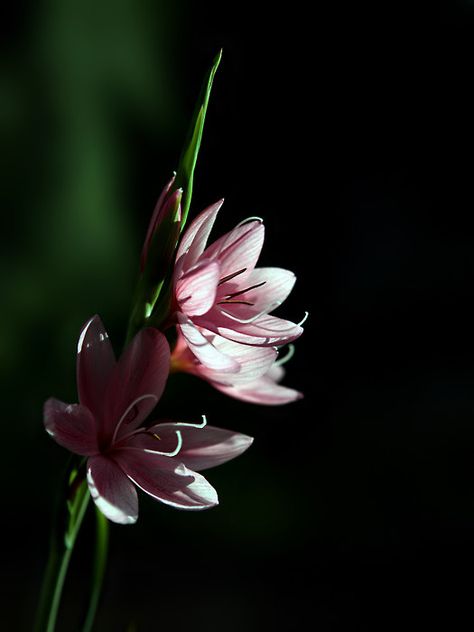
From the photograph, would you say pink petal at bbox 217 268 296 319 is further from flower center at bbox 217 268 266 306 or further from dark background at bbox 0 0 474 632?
dark background at bbox 0 0 474 632

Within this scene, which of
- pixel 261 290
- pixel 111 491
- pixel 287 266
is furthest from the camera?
pixel 287 266

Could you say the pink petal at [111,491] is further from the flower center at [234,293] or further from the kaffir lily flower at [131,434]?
the flower center at [234,293]

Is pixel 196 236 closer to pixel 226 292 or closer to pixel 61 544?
pixel 226 292

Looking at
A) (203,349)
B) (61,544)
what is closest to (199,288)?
(203,349)

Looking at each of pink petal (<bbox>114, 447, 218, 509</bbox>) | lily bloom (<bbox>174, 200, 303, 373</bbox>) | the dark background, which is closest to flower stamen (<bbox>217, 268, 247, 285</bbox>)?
lily bloom (<bbox>174, 200, 303, 373</bbox>)

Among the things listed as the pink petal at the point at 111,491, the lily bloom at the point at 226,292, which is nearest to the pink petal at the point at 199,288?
Answer: the lily bloom at the point at 226,292

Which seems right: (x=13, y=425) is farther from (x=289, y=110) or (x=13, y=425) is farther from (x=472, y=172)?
(x=472, y=172)
